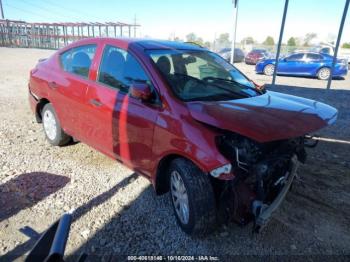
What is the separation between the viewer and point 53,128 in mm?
4805

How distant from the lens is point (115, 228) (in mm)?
3016

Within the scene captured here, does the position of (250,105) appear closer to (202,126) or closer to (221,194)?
(202,126)

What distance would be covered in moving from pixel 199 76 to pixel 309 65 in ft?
47.2

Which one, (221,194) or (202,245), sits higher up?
(221,194)

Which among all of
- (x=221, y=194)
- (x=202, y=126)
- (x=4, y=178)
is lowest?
(x=4, y=178)

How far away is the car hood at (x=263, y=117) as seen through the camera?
7.91 feet

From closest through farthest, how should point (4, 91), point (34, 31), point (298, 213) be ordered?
point (298, 213)
point (4, 91)
point (34, 31)

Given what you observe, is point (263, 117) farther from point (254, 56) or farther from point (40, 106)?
point (254, 56)

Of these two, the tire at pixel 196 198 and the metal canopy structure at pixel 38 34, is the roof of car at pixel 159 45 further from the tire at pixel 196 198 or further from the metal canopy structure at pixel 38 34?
the metal canopy structure at pixel 38 34

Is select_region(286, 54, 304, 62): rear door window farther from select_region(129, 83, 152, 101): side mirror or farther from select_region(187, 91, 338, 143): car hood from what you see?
select_region(129, 83, 152, 101): side mirror

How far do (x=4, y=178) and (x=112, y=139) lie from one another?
1.60m

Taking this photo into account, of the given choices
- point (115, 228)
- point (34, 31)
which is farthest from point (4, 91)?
point (34, 31)

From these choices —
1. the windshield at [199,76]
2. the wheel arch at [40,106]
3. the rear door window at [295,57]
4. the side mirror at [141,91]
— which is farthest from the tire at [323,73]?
the side mirror at [141,91]

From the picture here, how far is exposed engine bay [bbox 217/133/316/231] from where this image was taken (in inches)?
101
